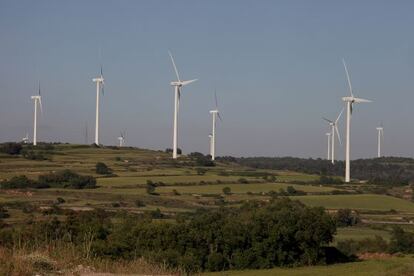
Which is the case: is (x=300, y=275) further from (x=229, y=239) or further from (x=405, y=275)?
(x=405, y=275)

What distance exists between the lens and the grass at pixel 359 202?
114944 millimetres

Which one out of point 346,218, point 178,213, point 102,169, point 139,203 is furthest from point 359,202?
point 102,169

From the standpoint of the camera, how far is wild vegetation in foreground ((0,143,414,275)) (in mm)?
55188

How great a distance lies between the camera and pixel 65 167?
461 feet

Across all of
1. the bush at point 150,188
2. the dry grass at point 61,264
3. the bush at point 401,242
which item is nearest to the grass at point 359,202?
the bush at point 401,242

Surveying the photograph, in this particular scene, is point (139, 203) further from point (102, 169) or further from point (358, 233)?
point (102, 169)

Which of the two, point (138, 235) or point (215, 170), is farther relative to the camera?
point (215, 170)

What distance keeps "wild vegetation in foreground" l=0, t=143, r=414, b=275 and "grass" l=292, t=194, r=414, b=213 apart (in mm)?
216

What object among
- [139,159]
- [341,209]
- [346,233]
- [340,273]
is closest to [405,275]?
[340,273]

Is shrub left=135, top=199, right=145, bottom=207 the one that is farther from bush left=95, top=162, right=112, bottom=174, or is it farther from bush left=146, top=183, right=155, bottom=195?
bush left=95, top=162, right=112, bottom=174

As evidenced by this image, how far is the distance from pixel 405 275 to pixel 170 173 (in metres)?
102

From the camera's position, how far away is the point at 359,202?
11906 centimetres

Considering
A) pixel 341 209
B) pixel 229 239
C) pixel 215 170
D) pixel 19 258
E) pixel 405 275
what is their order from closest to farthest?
pixel 19 258
pixel 405 275
pixel 229 239
pixel 341 209
pixel 215 170

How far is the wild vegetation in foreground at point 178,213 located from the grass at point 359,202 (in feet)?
0.71
